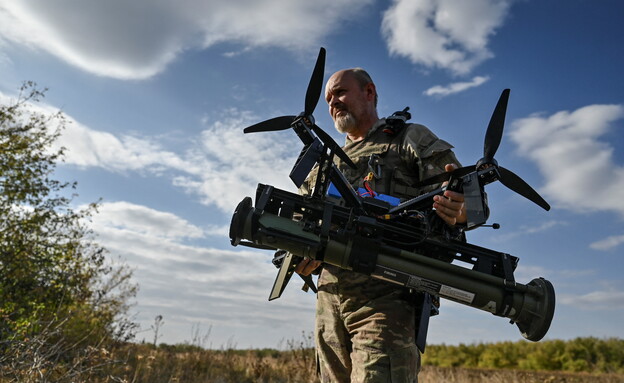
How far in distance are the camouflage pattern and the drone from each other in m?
0.22

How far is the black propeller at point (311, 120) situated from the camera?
3.20 m

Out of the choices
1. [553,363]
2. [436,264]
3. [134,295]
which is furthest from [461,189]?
[553,363]

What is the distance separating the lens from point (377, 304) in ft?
10.6

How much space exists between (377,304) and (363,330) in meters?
0.20

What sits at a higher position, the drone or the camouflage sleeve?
the camouflage sleeve

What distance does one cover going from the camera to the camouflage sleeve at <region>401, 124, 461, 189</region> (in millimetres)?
3541

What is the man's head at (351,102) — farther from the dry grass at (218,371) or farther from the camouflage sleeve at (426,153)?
the dry grass at (218,371)

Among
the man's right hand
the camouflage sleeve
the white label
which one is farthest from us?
the man's right hand

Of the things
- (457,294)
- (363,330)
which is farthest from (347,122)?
(457,294)

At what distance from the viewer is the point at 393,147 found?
12.5 ft

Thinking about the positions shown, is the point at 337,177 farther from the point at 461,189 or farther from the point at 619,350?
the point at 619,350

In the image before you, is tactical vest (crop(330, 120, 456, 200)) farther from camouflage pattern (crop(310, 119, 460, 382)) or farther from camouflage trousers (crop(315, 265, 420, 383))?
camouflage trousers (crop(315, 265, 420, 383))

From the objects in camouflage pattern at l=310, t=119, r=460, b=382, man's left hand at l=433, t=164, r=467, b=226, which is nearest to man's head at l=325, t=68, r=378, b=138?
camouflage pattern at l=310, t=119, r=460, b=382

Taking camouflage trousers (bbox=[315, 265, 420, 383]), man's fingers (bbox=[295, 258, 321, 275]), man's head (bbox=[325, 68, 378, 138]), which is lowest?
camouflage trousers (bbox=[315, 265, 420, 383])
